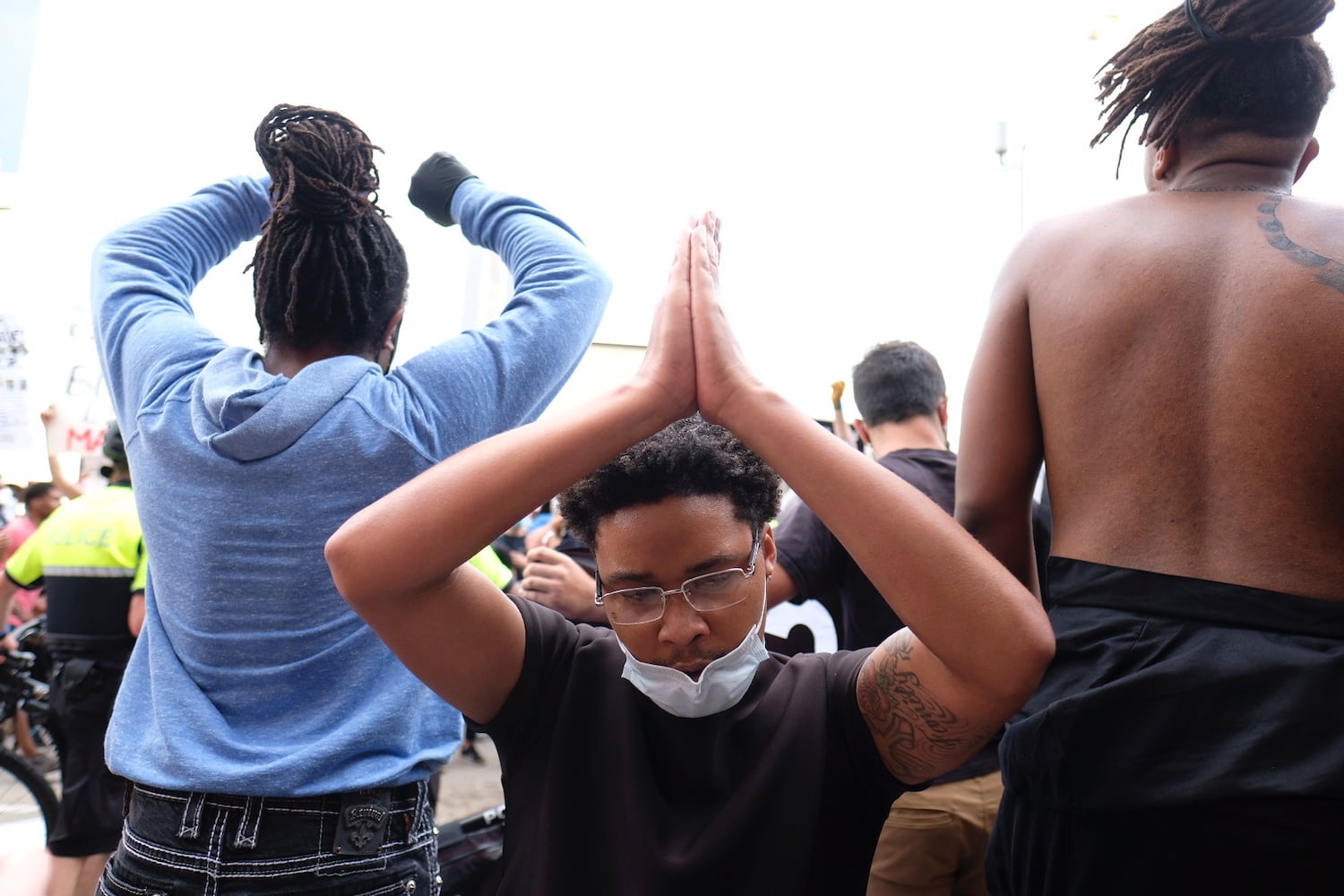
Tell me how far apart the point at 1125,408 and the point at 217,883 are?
4.89ft

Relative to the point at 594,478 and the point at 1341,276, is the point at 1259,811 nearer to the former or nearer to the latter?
the point at 1341,276

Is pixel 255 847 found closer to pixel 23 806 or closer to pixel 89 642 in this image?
pixel 89 642

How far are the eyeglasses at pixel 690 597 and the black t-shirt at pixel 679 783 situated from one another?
0.30 feet

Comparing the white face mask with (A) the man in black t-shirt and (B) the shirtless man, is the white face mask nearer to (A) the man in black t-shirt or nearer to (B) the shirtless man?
(B) the shirtless man

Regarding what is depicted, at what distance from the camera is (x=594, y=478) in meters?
1.66

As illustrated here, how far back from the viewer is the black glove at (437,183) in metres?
2.02

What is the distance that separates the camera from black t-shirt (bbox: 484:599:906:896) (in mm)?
1423

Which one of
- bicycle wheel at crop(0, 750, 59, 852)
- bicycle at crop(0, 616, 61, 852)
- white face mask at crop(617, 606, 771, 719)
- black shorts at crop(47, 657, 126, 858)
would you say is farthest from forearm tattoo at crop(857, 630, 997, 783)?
bicycle wheel at crop(0, 750, 59, 852)

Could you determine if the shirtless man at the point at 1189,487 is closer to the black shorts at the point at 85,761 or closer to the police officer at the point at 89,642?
the police officer at the point at 89,642

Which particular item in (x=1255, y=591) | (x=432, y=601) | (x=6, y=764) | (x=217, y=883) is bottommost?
(x=6, y=764)

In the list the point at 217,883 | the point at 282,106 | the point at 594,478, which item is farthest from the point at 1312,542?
the point at 282,106

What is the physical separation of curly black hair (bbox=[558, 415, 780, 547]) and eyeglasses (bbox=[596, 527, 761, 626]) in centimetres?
12

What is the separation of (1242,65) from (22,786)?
4.83 meters

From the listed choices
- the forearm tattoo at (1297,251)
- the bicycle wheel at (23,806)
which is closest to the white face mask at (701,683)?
the forearm tattoo at (1297,251)
